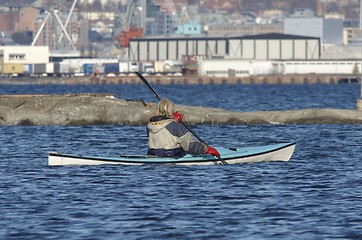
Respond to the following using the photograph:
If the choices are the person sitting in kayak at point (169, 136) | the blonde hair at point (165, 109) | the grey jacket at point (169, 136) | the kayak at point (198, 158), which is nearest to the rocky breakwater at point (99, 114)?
the kayak at point (198, 158)

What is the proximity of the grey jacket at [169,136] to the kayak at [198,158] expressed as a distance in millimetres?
368

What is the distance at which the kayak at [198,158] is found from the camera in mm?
34438

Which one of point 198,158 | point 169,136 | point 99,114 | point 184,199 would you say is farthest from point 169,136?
point 99,114

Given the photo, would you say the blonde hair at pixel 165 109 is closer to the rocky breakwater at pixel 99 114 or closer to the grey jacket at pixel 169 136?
the grey jacket at pixel 169 136

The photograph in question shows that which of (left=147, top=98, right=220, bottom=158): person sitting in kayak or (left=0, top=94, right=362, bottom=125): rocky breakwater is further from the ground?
(left=147, top=98, right=220, bottom=158): person sitting in kayak

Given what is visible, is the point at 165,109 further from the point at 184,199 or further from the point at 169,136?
the point at 184,199

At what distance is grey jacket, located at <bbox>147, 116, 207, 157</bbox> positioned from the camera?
3328 cm

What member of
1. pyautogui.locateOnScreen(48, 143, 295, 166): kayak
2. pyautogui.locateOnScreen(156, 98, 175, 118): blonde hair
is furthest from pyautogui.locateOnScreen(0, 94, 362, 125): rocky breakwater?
pyautogui.locateOnScreen(156, 98, 175, 118): blonde hair

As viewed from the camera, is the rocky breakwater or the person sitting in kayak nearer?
the person sitting in kayak

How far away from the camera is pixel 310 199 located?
28.8 metres

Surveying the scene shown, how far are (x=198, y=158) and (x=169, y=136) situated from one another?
5.13ft

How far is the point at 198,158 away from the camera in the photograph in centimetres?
3488

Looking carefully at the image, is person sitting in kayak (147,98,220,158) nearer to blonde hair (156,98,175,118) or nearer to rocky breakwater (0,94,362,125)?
blonde hair (156,98,175,118)

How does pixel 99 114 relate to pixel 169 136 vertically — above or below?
below
